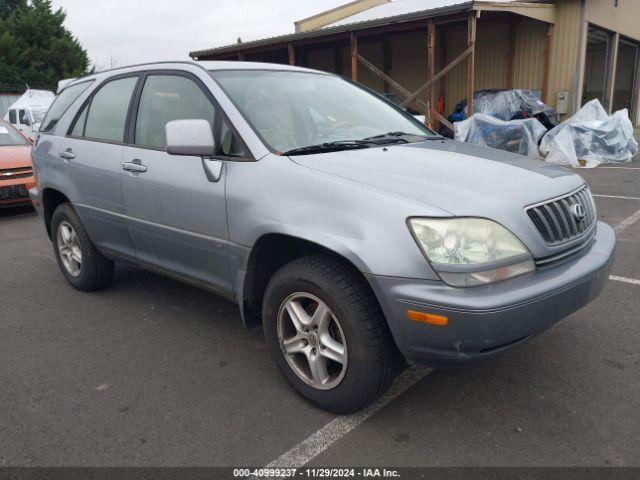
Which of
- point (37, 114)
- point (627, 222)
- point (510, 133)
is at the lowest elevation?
point (627, 222)

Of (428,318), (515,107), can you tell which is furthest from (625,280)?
(515,107)

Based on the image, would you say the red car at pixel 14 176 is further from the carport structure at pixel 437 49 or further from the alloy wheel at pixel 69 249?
the carport structure at pixel 437 49

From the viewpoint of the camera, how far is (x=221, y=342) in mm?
3516

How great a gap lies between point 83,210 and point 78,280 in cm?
72

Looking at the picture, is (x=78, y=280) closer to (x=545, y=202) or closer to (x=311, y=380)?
(x=311, y=380)

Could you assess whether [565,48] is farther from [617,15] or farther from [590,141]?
[590,141]

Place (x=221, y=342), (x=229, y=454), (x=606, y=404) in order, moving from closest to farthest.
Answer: (x=229, y=454) → (x=606, y=404) → (x=221, y=342)

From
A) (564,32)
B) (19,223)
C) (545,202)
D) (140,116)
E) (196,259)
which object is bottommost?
(19,223)

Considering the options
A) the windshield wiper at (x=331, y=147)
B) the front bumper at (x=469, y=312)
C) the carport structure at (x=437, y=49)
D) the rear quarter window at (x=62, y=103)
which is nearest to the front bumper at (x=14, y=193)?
the rear quarter window at (x=62, y=103)

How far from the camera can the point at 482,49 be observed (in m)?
17.0

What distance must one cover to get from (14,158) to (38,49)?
33.6 metres

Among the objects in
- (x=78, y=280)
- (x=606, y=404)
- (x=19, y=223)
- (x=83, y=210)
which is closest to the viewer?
(x=606, y=404)

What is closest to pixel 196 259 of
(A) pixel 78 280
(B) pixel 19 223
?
(A) pixel 78 280

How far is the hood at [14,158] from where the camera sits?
306 inches
